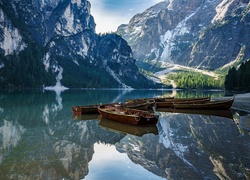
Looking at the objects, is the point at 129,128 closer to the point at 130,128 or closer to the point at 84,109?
the point at 130,128

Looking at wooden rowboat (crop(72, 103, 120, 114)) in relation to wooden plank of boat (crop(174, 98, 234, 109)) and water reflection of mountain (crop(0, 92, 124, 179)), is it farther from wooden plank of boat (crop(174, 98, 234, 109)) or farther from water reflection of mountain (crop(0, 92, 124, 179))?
wooden plank of boat (crop(174, 98, 234, 109))

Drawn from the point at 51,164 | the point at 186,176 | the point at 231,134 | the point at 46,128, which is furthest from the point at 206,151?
the point at 46,128

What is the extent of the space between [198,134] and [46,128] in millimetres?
18303

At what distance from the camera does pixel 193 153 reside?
2133cm

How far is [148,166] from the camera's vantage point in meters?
18.7

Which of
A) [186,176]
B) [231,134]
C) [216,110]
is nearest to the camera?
[186,176]

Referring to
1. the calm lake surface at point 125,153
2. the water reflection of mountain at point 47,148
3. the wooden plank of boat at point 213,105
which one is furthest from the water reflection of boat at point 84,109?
the wooden plank of boat at point 213,105

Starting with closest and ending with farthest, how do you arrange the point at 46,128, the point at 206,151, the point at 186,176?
the point at 186,176, the point at 206,151, the point at 46,128

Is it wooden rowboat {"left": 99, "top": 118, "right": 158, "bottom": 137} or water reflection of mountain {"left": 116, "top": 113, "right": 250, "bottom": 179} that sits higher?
water reflection of mountain {"left": 116, "top": 113, "right": 250, "bottom": 179}

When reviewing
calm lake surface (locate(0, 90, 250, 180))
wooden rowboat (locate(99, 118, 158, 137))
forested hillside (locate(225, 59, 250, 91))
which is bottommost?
wooden rowboat (locate(99, 118, 158, 137))

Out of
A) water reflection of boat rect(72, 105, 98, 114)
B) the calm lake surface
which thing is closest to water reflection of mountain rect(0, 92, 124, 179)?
the calm lake surface

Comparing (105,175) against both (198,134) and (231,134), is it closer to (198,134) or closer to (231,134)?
(198,134)

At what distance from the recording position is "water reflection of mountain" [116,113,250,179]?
17062mm

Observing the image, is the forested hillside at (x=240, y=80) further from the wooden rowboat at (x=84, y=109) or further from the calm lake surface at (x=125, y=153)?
the calm lake surface at (x=125, y=153)
